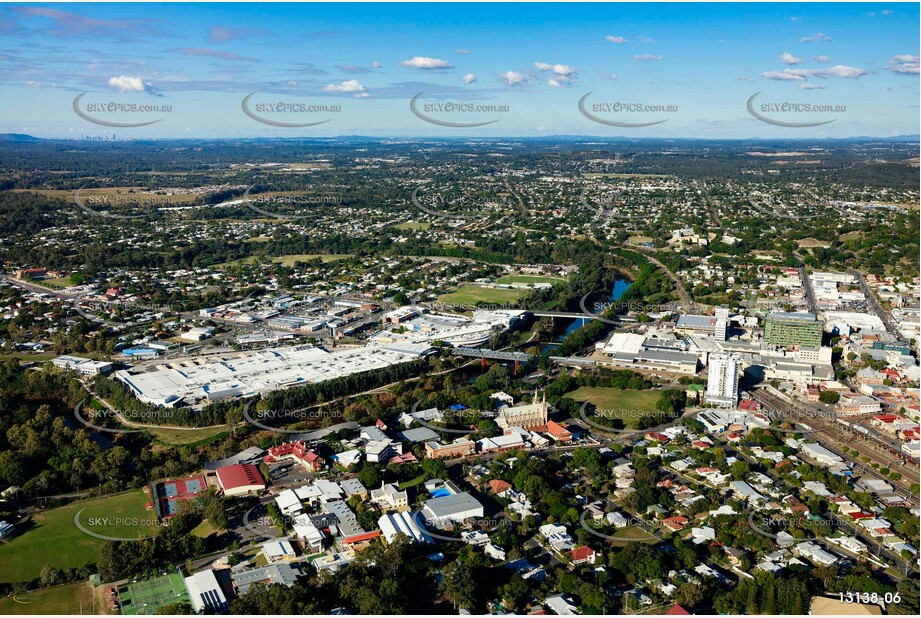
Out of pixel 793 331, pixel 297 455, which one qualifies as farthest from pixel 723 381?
pixel 297 455

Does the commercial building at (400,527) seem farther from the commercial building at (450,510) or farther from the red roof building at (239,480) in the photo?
the red roof building at (239,480)

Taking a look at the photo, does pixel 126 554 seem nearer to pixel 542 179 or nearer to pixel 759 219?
pixel 759 219

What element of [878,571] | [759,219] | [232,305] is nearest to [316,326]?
[232,305]

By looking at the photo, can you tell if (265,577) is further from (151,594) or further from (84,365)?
(84,365)

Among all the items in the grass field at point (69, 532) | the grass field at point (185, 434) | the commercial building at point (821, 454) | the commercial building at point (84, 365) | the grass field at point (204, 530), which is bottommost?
the grass field at point (69, 532)

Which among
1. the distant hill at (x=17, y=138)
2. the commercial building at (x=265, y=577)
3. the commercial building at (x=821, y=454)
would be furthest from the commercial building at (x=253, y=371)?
the distant hill at (x=17, y=138)

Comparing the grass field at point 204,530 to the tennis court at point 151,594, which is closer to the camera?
the tennis court at point 151,594

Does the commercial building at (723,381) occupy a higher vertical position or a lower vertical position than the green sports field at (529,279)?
higher
